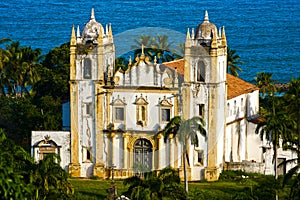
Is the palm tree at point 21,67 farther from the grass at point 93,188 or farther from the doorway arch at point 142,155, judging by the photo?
the grass at point 93,188

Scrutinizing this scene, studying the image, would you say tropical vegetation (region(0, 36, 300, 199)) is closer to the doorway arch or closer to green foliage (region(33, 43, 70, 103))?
green foliage (region(33, 43, 70, 103))

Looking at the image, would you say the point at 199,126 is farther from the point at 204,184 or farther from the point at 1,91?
the point at 1,91

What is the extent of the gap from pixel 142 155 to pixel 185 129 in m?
4.04

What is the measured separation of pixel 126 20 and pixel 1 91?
100318 millimetres

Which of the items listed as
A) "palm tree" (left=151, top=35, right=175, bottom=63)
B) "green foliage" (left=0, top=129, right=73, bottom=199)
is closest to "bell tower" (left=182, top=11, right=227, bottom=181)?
"green foliage" (left=0, top=129, right=73, bottom=199)

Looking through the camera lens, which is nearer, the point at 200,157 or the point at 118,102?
the point at 200,157

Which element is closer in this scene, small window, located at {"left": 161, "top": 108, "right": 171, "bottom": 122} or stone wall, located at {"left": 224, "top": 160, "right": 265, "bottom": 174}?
small window, located at {"left": 161, "top": 108, "right": 171, "bottom": 122}

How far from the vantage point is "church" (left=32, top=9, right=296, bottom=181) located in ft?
206

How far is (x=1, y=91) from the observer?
7881 centimetres

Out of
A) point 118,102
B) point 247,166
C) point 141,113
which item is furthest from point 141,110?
point 247,166

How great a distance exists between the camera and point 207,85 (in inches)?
2462

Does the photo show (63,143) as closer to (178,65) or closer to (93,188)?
(93,188)

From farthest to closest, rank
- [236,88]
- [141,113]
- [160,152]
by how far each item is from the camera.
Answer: [236,88] → [141,113] → [160,152]

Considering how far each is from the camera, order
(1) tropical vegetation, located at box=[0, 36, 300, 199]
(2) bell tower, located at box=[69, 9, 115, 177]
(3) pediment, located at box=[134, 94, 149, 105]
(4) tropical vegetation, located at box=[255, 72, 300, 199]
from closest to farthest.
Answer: (1) tropical vegetation, located at box=[0, 36, 300, 199]
(4) tropical vegetation, located at box=[255, 72, 300, 199]
(3) pediment, located at box=[134, 94, 149, 105]
(2) bell tower, located at box=[69, 9, 115, 177]
